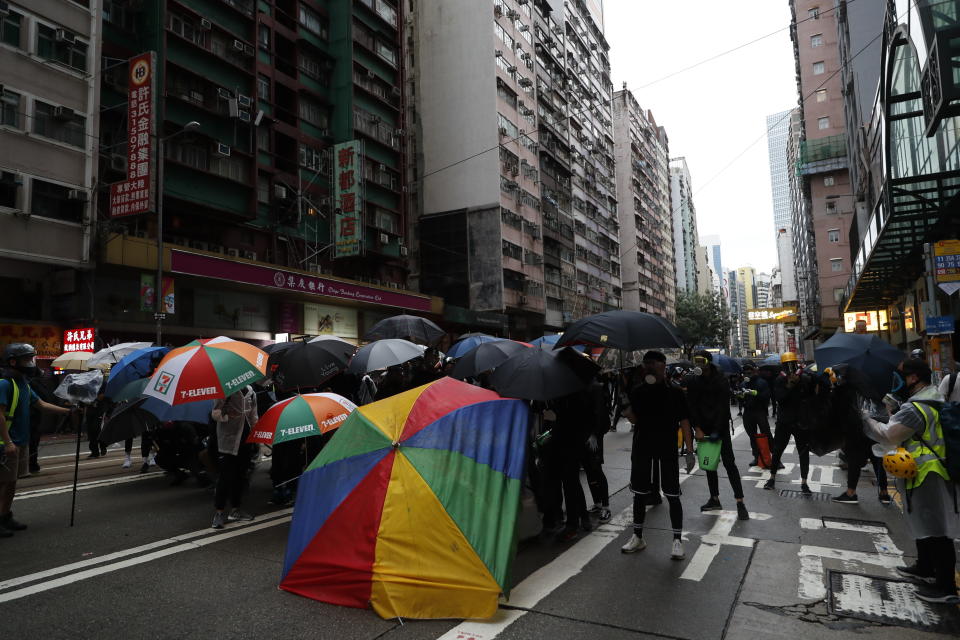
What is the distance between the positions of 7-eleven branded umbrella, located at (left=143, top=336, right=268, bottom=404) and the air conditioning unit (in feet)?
64.3

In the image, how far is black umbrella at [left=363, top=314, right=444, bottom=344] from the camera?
10.6 meters

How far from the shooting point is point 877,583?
466 centimetres

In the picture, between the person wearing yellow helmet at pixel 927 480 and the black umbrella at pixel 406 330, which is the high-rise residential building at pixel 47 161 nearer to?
the black umbrella at pixel 406 330

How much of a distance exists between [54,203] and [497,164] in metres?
26.6

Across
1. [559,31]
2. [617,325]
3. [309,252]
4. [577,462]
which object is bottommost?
[577,462]

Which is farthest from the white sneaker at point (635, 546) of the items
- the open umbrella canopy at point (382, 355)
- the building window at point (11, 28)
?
the building window at point (11, 28)

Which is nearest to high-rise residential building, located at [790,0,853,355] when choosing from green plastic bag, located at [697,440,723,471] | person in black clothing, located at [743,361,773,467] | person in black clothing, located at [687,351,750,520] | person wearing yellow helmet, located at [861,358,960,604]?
person in black clothing, located at [743,361,773,467]

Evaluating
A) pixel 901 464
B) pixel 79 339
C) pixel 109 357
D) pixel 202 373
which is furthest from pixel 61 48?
pixel 901 464

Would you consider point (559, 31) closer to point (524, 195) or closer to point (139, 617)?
point (524, 195)

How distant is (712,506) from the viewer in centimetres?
722

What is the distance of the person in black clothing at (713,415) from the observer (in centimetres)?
695

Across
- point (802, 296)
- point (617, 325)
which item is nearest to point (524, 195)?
point (617, 325)

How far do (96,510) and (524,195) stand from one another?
38972 mm

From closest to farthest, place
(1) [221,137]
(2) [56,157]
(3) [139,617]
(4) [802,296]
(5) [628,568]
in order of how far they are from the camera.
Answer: (3) [139,617]
(5) [628,568]
(2) [56,157]
(1) [221,137]
(4) [802,296]
